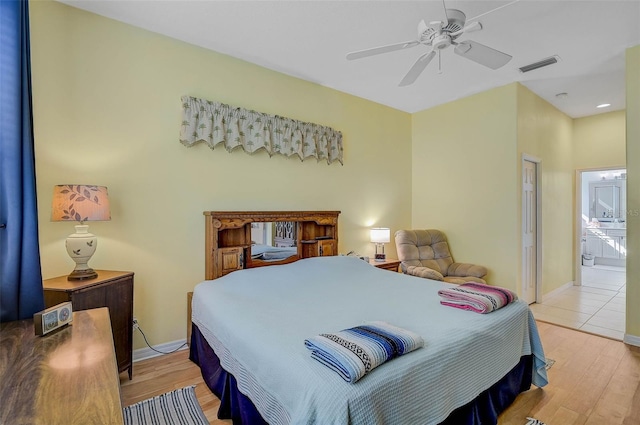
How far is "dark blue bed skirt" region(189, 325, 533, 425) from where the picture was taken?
5.16 ft

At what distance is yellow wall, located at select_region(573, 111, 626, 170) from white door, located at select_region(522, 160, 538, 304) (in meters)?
1.64

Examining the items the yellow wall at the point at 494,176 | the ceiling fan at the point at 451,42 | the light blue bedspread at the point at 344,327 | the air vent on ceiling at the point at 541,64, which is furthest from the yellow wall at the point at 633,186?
the ceiling fan at the point at 451,42

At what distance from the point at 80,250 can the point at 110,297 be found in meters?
0.38

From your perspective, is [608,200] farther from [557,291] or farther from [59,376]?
[59,376]

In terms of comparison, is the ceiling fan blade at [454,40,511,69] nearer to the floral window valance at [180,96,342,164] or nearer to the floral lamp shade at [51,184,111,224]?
the floral window valance at [180,96,342,164]

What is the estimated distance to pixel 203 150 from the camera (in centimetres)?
292

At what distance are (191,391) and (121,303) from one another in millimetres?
808

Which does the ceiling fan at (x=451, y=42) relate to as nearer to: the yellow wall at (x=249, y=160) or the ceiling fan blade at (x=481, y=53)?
the ceiling fan blade at (x=481, y=53)

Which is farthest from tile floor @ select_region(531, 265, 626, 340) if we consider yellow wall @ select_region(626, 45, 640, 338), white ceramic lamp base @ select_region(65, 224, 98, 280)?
white ceramic lamp base @ select_region(65, 224, 98, 280)

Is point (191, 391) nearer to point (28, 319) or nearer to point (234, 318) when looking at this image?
point (234, 318)

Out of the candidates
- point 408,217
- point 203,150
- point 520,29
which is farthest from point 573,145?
point 203,150

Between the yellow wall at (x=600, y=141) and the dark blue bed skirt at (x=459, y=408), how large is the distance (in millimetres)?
4425

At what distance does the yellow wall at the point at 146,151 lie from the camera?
2.27 m

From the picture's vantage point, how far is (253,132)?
3164 millimetres
